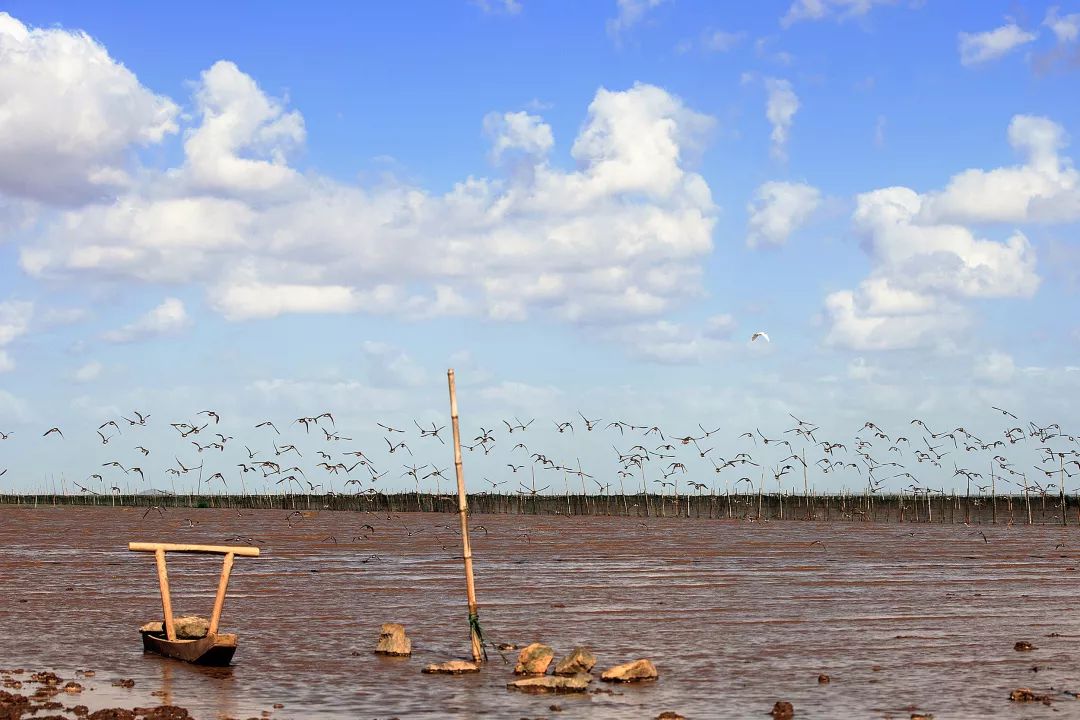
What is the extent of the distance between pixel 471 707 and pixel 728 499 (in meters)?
53.7

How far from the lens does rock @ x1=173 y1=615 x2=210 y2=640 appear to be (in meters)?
14.8

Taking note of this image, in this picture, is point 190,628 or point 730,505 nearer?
point 190,628

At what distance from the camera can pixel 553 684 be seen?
12.8 meters

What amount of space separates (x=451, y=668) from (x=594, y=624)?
15.6 ft

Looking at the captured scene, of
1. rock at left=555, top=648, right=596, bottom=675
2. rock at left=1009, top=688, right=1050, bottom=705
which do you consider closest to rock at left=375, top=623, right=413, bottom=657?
rock at left=555, top=648, right=596, bottom=675

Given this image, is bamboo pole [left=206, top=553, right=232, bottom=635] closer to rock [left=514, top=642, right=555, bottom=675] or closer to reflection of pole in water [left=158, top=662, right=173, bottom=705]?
reflection of pole in water [left=158, top=662, right=173, bottom=705]

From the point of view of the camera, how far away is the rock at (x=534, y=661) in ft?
43.4

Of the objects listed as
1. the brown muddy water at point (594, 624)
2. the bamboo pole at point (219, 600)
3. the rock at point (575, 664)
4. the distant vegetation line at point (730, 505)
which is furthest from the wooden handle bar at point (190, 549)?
the distant vegetation line at point (730, 505)

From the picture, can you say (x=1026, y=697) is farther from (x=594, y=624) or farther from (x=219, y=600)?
(x=219, y=600)

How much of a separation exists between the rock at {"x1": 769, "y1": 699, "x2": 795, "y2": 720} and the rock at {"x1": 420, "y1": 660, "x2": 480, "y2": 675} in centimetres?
342

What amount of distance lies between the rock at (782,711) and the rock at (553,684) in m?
1.90

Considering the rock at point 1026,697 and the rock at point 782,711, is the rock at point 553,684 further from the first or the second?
the rock at point 1026,697

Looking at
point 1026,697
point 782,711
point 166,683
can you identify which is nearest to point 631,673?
point 782,711

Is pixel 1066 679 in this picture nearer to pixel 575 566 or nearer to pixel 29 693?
pixel 29 693
